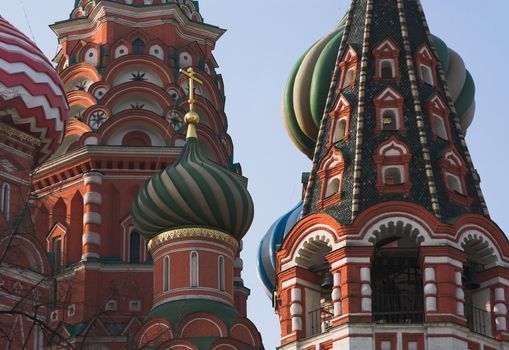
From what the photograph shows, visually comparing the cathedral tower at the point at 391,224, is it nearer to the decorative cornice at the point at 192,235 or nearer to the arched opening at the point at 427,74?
the arched opening at the point at 427,74

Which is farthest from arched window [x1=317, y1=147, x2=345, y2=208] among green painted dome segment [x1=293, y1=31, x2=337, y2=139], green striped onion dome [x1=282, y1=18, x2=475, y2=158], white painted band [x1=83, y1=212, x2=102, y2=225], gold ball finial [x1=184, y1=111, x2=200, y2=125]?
white painted band [x1=83, y1=212, x2=102, y2=225]

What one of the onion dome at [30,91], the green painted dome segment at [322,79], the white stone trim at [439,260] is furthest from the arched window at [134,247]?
the white stone trim at [439,260]

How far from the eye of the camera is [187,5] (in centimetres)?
3144

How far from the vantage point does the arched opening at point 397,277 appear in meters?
18.9

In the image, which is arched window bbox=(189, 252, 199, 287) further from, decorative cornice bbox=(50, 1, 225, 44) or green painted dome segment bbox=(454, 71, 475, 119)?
decorative cornice bbox=(50, 1, 225, 44)

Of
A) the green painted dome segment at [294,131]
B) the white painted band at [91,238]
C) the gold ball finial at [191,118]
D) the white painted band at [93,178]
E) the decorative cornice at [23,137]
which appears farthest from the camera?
the white painted band at [93,178]

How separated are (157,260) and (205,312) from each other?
4.70 feet

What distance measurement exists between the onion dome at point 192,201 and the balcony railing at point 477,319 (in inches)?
277

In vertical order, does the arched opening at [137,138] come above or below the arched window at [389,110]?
above

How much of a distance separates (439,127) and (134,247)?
30.3 feet

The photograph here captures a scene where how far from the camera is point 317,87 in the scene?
24.2 m

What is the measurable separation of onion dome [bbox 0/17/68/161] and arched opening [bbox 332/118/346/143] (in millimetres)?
5811

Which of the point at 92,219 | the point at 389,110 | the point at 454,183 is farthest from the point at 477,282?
the point at 92,219

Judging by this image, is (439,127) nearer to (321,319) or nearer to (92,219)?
(321,319)
